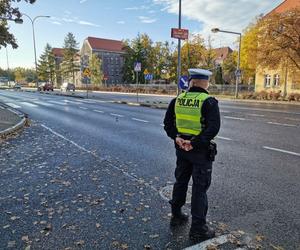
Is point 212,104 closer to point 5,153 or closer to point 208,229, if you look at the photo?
point 208,229

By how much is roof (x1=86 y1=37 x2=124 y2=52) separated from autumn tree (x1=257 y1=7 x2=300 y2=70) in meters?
75.7

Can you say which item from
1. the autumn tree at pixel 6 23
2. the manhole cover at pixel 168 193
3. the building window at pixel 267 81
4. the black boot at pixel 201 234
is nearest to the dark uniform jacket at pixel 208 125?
the black boot at pixel 201 234

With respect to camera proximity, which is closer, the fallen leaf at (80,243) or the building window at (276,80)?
the fallen leaf at (80,243)

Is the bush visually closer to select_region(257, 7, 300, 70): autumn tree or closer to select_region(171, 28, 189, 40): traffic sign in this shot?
select_region(257, 7, 300, 70): autumn tree

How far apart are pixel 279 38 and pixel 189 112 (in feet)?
92.6

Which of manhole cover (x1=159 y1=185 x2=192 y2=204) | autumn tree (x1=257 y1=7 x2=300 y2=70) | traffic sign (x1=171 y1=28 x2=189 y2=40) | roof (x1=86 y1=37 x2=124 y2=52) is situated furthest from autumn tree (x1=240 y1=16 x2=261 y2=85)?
roof (x1=86 y1=37 x2=124 y2=52)

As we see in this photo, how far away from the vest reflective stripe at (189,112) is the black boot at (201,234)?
109 centimetres

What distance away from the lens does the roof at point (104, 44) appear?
98.3 metres

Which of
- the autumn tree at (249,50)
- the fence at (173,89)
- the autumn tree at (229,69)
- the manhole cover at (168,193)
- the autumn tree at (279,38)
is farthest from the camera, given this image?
the autumn tree at (229,69)

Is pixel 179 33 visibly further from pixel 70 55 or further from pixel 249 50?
pixel 70 55

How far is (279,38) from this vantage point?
91.2 ft

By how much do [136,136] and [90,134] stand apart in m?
1.77

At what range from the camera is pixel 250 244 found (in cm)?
318

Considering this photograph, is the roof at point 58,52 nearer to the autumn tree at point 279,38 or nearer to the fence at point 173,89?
the fence at point 173,89
